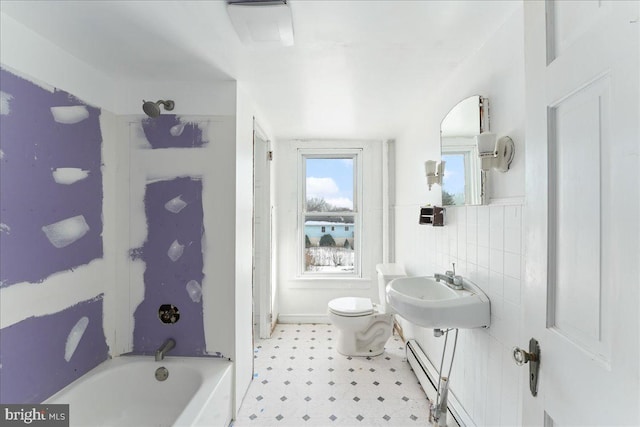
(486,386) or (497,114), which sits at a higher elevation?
(497,114)

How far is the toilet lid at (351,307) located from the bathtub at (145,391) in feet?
3.46

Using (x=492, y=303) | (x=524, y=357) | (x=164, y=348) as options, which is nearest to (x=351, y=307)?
(x=492, y=303)

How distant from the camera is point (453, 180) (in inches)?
70.0

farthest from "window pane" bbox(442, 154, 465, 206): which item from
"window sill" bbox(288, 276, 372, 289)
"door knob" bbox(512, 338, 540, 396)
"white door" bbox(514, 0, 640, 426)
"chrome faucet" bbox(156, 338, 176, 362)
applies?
"chrome faucet" bbox(156, 338, 176, 362)

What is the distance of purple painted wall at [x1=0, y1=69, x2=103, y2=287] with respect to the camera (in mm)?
1242

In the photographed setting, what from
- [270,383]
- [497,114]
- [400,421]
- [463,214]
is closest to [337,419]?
[400,421]

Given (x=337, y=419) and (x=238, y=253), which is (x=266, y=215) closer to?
(x=238, y=253)

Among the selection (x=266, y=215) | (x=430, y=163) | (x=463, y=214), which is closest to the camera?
(x=463, y=214)

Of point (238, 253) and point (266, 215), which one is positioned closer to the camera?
point (238, 253)

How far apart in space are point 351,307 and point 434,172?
1370 mm

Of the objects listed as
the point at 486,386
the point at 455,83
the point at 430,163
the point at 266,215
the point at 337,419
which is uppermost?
the point at 455,83

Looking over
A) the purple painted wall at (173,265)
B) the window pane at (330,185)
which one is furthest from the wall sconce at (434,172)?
the purple painted wall at (173,265)

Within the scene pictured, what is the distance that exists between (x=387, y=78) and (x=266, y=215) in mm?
1716

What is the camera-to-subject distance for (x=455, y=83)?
69.7 inches
